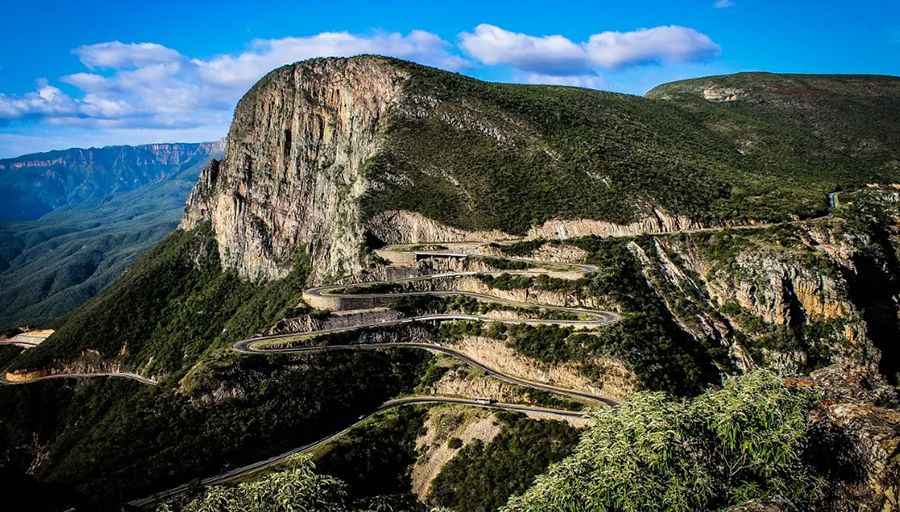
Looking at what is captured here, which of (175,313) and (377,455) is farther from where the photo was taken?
(175,313)

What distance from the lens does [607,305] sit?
7394 centimetres

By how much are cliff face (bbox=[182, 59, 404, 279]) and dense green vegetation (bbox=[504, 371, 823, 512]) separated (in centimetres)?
10090

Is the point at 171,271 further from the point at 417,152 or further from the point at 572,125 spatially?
the point at 572,125

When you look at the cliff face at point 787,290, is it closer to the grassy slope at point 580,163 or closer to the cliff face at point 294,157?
the grassy slope at point 580,163

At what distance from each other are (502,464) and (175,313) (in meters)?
115

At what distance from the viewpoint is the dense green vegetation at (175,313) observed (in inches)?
4970

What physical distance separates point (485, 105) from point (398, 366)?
6820 centimetres

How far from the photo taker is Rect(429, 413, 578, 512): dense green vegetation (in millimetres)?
51312

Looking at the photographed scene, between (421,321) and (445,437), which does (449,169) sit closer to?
(421,321)

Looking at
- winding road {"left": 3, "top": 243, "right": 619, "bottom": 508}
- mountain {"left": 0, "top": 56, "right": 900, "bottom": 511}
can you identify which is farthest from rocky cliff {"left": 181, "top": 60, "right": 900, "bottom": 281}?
winding road {"left": 3, "top": 243, "right": 619, "bottom": 508}

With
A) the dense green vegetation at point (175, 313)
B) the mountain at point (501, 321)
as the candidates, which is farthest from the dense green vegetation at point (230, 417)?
the dense green vegetation at point (175, 313)

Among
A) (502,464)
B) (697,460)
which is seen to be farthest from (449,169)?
(697,460)

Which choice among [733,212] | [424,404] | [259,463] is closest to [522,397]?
[424,404]

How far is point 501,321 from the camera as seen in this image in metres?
75.4
